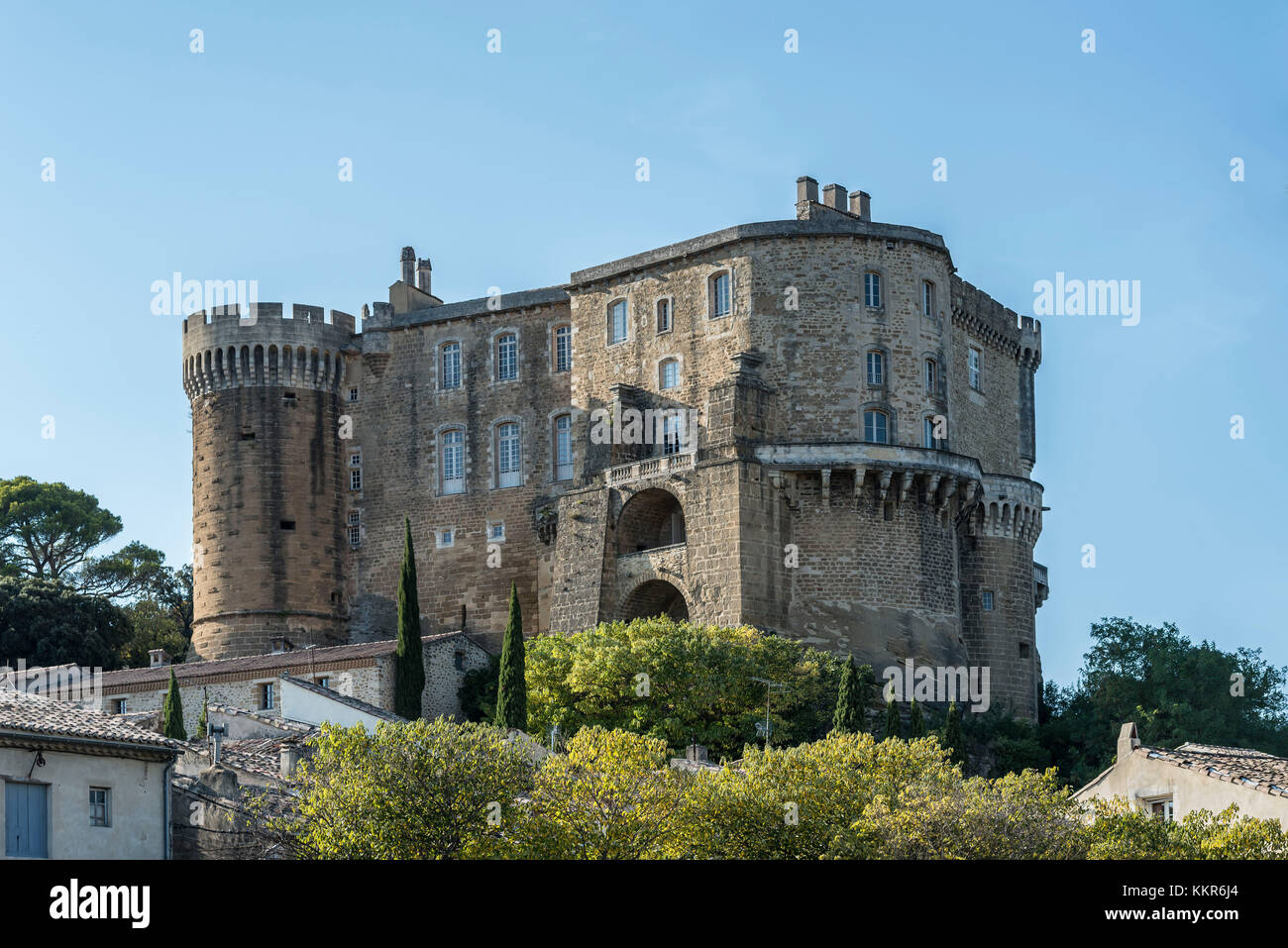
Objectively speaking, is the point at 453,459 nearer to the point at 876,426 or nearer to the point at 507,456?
the point at 507,456

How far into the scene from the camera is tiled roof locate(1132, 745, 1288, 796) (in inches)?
1715

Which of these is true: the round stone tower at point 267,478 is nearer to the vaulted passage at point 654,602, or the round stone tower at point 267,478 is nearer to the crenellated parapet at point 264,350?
the crenellated parapet at point 264,350

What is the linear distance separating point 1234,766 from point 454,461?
4045 centimetres

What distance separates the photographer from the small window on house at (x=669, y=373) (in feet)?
242

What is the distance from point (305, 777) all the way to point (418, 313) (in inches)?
1628

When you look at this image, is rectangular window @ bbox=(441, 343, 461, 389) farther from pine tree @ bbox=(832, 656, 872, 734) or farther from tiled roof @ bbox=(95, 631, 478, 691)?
pine tree @ bbox=(832, 656, 872, 734)

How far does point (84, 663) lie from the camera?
79562mm

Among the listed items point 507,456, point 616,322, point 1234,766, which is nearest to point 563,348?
point 616,322

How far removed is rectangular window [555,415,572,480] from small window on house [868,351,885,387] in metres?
12.0

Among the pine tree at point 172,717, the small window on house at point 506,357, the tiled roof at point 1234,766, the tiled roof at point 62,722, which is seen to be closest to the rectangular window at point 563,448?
the small window on house at point 506,357

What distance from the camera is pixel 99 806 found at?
39188mm

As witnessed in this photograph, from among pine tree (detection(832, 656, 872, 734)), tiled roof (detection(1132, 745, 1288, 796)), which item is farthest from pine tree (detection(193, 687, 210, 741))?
tiled roof (detection(1132, 745, 1288, 796))
